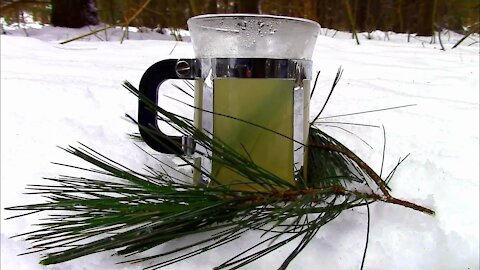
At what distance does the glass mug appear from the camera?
0.48 m

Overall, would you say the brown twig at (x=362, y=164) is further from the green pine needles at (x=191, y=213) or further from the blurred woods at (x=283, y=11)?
the blurred woods at (x=283, y=11)

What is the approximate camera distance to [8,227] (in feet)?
1.64

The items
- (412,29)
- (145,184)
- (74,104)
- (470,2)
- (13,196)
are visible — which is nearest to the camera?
(145,184)

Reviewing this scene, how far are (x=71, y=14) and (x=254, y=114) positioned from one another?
2876mm

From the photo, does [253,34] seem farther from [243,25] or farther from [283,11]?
[283,11]

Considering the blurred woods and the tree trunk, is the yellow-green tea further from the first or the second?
the tree trunk

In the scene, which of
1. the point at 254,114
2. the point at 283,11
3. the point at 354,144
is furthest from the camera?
the point at 283,11

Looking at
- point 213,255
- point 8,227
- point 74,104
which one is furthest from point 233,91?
point 74,104

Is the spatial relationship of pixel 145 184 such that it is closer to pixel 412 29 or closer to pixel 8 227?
pixel 8 227

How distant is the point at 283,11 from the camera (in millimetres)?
4039

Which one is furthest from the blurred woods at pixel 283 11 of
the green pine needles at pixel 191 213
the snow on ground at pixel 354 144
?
the green pine needles at pixel 191 213

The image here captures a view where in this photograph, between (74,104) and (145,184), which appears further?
(74,104)

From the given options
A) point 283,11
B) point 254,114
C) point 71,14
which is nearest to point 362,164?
point 254,114

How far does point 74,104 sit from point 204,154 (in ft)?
1.39
